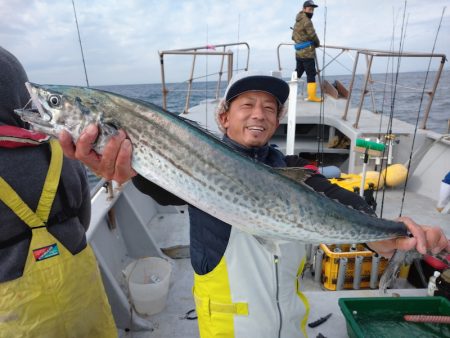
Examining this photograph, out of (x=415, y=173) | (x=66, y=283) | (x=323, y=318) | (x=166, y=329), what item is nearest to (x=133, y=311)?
(x=166, y=329)

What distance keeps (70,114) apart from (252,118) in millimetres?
1082

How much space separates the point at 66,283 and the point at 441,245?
2386 mm

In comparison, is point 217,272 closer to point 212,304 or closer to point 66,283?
point 212,304

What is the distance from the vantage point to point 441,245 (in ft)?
6.80

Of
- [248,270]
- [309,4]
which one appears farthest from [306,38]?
[248,270]

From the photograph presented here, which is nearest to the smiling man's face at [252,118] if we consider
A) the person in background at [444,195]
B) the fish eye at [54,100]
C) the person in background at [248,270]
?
the person in background at [248,270]

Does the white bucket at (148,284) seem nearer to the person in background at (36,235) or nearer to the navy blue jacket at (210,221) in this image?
the person in background at (36,235)

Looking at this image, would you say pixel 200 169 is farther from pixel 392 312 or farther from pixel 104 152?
pixel 392 312

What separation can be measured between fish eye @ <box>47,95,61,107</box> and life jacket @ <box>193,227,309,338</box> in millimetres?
1221

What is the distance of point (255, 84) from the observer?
84.1 inches

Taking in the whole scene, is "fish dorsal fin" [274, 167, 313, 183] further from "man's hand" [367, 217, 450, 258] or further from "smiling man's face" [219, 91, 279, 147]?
"man's hand" [367, 217, 450, 258]

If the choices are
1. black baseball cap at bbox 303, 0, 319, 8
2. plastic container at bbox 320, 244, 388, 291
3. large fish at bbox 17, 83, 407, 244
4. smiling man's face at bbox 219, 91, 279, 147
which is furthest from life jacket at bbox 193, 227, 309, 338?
black baseball cap at bbox 303, 0, 319, 8

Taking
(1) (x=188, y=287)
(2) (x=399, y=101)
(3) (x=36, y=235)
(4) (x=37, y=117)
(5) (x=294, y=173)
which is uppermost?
(4) (x=37, y=117)

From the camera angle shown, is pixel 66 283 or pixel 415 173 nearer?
pixel 66 283
